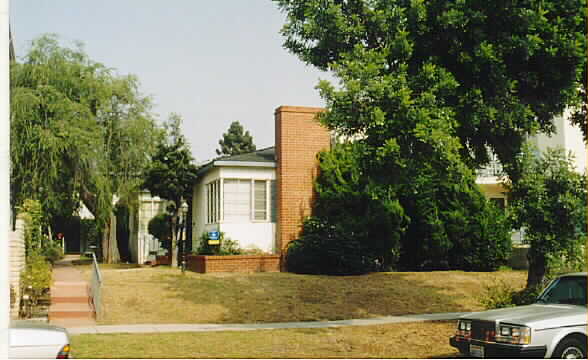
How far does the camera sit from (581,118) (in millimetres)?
14312

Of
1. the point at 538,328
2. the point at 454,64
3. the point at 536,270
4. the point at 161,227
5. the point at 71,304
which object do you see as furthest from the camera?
the point at 161,227

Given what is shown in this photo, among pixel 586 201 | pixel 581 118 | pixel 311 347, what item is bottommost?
pixel 311 347

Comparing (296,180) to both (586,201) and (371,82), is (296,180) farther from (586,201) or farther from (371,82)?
(586,201)

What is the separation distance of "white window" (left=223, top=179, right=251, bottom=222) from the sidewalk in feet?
25.3

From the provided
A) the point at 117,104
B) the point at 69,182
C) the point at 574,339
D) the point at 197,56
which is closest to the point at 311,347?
the point at 574,339

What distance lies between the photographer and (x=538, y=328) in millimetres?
8070

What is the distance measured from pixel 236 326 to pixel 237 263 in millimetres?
6438

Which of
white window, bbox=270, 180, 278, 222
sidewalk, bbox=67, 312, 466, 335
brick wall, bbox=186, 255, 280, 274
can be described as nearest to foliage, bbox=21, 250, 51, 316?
sidewalk, bbox=67, 312, 466, 335

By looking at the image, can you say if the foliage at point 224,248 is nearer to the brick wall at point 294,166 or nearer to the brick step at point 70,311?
the brick wall at point 294,166

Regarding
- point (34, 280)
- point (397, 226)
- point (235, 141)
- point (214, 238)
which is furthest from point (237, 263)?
point (235, 141)

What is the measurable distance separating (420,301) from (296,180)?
21.9 feet

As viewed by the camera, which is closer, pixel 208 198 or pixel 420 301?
pixel 420 301

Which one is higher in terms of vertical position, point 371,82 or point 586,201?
point 371,82

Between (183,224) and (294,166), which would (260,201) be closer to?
(294,166)
